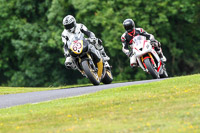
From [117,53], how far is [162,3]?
205 inches

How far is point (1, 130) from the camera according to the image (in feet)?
33.2

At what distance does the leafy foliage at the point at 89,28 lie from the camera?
40844mm

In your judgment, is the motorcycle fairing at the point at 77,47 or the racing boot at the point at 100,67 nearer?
the motorcycle fairing at the point at 77,47

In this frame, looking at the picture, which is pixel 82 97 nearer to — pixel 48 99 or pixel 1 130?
pixel 48 99

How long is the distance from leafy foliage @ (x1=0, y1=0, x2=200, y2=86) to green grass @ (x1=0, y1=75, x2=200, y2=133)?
27.0m

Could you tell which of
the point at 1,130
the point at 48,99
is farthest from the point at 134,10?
the point at 1,130

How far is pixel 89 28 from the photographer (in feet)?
142

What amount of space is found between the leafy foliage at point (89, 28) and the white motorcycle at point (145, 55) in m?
20.7

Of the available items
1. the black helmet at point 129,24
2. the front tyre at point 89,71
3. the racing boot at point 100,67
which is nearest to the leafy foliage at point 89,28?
the black helmet at point 129,24

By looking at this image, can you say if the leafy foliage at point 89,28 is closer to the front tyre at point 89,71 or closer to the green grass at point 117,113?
the front tyre at point 89,71

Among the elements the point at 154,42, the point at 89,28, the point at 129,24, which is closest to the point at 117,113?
the point at 129,24

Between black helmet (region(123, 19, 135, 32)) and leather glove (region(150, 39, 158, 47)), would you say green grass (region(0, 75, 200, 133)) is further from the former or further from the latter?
leather glove (region(150, 39, 158, 47))

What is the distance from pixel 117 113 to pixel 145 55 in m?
8.48

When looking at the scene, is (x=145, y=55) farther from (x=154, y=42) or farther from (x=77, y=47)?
(x=77, y=47)
